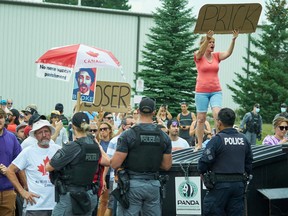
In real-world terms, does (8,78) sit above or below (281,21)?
below

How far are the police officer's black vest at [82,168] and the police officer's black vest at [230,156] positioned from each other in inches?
60.6


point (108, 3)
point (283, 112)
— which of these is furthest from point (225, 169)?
point (108, 3)

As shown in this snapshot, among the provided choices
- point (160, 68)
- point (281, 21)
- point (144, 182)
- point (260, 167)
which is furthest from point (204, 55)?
point (281, 21)

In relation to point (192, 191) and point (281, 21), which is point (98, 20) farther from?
point (192, 191)

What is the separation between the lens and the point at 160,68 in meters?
39.4

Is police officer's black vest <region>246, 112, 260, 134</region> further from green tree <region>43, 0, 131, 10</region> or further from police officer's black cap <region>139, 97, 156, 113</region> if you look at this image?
green tree <region>43, 0, 131, 10</region>

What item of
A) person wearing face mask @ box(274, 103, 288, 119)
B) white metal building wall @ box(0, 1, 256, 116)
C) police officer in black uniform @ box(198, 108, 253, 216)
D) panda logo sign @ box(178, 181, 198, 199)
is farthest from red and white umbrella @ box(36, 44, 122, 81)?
white metal building wall @ box(0, 1, 256, 116)

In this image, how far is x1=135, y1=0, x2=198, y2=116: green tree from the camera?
38.3 m

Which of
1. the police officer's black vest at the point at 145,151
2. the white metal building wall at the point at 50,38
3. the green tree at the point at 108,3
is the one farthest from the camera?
the green tree at the point at 108,3

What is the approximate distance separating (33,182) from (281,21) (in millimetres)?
40405

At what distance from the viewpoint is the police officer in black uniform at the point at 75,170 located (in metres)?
8.48

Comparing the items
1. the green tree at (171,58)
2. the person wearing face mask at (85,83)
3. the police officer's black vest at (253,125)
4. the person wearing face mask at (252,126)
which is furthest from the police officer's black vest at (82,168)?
the green tree at (171,58)

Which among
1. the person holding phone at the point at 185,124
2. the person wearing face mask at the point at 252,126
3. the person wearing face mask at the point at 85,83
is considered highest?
the person wearing face mask at the point at 85,83

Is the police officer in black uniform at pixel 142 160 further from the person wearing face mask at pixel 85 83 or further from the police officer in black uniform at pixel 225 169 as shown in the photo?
the person wearing face mask at pixel 85 83
